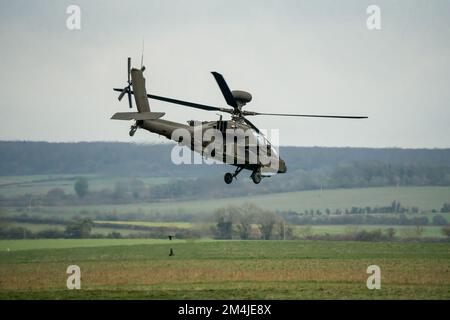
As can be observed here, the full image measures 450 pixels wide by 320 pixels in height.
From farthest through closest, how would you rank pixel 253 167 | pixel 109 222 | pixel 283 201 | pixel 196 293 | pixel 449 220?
pixel 283 201 < pixel 449 220 < pixel 109 222 < pixel 253 167 < pixel 196 293

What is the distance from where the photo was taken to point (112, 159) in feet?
288

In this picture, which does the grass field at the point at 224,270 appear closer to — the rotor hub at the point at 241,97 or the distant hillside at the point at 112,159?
the rotor hub at the point at 241,97

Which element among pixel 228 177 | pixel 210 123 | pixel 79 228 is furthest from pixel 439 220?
pixel 210 123

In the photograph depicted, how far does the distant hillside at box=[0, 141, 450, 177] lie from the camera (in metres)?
84.8

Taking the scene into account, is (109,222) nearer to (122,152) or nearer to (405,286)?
(122,152)

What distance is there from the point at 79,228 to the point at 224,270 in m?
24.2

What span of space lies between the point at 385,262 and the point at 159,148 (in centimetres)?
4503

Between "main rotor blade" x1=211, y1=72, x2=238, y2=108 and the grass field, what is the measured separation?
6734 mm

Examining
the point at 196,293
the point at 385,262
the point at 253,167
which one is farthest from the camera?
the point at 385,262

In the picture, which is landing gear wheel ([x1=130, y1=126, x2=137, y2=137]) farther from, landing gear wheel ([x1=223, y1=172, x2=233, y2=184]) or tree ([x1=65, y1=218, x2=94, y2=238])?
tree ([x1=65, y1=218, x2=94, y2=238])

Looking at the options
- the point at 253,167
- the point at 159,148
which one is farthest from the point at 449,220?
the point at 253,167

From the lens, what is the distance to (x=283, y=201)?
80.2 metres

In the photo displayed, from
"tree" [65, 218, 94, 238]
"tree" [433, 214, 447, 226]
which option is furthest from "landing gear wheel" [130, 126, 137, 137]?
"tree" [433, 214, 447, 226]

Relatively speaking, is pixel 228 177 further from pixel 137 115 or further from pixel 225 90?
pixel 137 115
